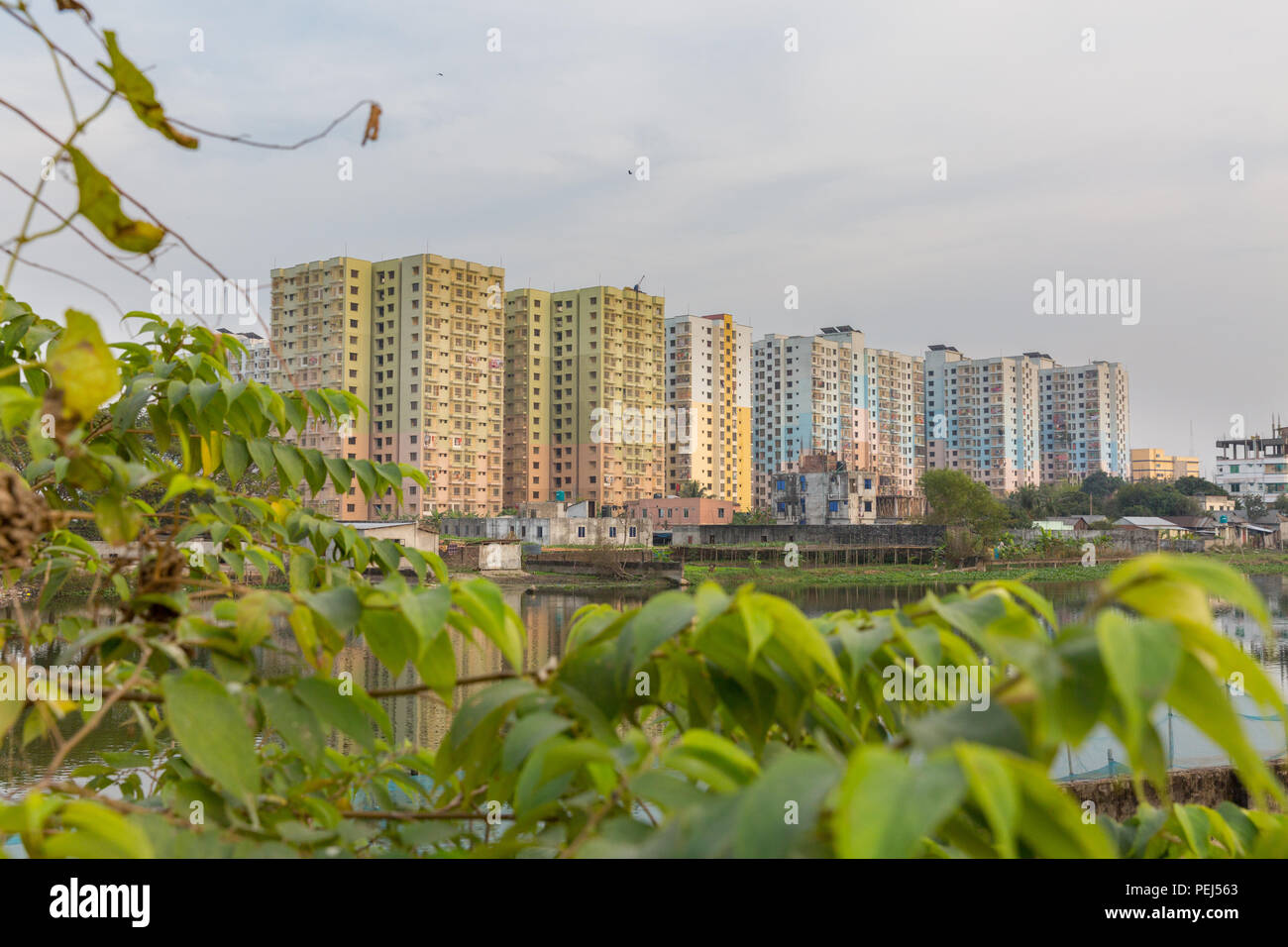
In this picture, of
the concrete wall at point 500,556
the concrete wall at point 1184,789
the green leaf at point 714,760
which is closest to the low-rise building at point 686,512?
the concrete wall at point 500,556

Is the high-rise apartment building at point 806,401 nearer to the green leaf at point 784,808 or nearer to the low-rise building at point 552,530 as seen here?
the low-rise building at point 552,530

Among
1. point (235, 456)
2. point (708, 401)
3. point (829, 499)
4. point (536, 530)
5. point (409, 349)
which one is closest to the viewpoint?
point (235, 456)

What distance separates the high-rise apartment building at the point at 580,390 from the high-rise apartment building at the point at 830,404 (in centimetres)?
1484

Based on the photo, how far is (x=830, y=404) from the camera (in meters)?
64.4

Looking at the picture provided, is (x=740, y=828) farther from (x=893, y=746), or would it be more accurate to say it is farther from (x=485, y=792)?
(x=485, y=792)

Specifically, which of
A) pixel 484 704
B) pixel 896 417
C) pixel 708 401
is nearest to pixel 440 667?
pixel 484 704

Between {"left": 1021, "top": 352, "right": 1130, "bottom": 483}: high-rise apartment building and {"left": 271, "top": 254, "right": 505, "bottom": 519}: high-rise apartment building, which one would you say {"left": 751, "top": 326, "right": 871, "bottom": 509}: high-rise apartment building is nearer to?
{"left": 1021, "top": 352, "right": 1130, "bottom": 483}: high-rise apartment building

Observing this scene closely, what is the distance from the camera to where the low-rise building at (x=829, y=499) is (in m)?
41.9

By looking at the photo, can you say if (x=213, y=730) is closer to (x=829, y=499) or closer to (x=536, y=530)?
(x=536, y=530)

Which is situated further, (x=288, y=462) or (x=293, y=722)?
(x=288, y=462)

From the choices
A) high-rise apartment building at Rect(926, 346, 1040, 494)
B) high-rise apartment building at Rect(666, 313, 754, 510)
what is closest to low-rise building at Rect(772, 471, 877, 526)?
high-rise apartment building at Rect(666, 313, 754, 510)

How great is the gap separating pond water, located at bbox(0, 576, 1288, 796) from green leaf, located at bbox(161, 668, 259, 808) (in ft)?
0.16

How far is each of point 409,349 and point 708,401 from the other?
70.7 feet
